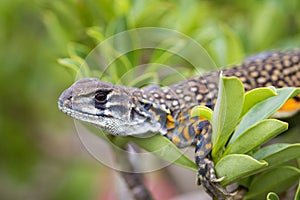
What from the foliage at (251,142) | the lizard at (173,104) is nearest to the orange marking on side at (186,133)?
the lizard at (173,104)

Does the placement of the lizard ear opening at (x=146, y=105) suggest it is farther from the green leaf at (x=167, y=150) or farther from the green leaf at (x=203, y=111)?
the green leaf at (x=203, y=111)

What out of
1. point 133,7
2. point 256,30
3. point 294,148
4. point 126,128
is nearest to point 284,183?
point 294,148

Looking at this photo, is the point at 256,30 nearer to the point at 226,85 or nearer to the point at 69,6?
the point at 69,6

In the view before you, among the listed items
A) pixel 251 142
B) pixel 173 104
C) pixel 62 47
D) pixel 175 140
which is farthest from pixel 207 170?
pixel 62 47

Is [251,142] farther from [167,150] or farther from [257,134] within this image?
[167,150]

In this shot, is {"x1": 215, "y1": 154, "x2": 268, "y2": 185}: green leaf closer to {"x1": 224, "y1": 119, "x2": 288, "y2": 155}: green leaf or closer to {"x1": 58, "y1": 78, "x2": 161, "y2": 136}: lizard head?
{"x1": 224, "y1": 119, "x2": 288, "y2": 155}: green leaf
